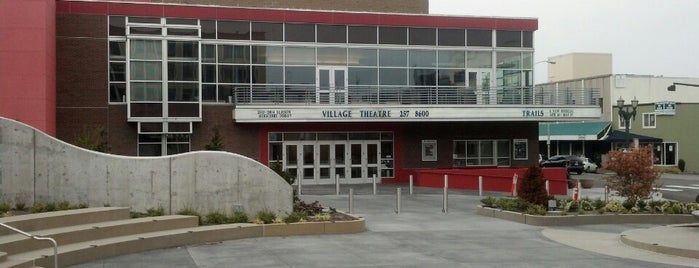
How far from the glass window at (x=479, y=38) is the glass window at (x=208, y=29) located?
13.5 metres

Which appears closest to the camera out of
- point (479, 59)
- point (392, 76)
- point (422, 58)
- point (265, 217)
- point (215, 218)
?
point (215, 218)

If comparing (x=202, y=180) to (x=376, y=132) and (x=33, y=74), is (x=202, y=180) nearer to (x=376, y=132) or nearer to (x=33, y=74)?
(x=33, y=74)

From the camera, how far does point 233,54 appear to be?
35062 millimetres

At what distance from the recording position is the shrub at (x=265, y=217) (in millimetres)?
16453

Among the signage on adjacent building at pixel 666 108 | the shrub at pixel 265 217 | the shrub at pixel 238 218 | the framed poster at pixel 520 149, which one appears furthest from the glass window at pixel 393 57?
the signage on adjacent building at pixel 666 108

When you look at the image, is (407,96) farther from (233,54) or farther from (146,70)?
(146,70)

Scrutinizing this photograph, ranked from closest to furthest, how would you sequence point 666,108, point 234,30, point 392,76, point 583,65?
point 234,30, point 392,76, point 666,108, point 583,65

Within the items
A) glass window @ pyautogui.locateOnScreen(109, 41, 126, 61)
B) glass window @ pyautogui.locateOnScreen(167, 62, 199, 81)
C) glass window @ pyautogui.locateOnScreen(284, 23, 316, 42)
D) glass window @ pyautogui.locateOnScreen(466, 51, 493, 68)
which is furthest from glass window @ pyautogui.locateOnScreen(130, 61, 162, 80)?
glass window @ pyautogui.locateOnScreen(466, 51, 493, 68)

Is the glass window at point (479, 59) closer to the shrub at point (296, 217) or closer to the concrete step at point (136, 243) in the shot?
the shrub at point (296, 217)

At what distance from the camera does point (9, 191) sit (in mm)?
14336

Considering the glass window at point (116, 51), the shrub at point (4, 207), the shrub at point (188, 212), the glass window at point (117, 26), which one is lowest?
the shrub at point (188, 212)

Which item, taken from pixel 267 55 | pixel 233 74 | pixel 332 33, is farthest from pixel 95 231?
pixel 332 33

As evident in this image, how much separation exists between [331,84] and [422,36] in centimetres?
562

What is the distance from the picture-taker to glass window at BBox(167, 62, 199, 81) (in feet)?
108
